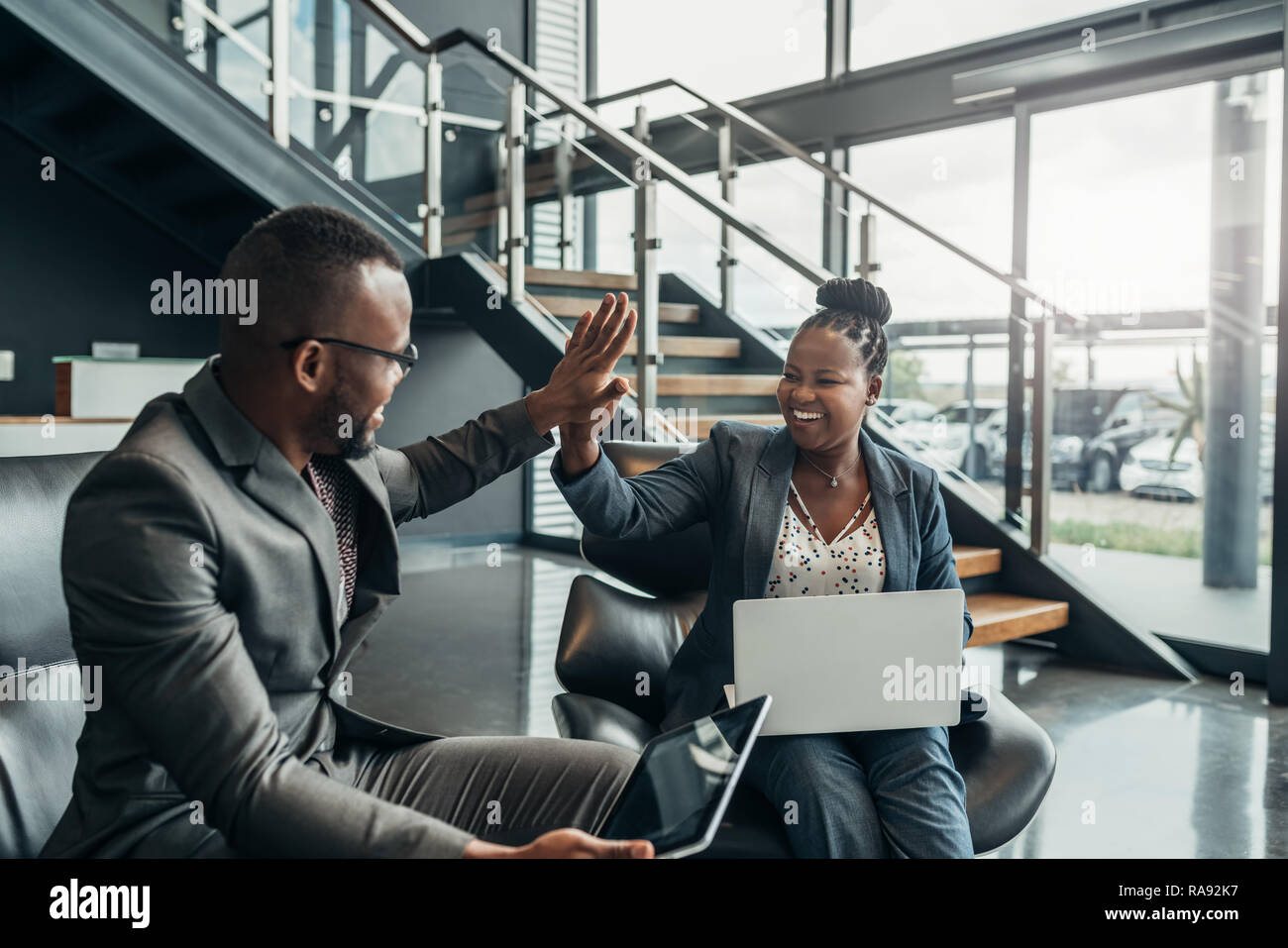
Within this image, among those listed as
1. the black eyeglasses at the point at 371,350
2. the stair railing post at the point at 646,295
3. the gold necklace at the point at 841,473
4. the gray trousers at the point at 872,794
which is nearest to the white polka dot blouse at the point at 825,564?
the gold necklace at the point at 841,473

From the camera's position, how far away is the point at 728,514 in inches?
78.4

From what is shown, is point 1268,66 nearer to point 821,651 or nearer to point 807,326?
point 807,326

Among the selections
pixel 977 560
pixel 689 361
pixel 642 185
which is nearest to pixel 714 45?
pixel 689 361

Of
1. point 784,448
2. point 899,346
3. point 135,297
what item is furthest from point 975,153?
point 135,297

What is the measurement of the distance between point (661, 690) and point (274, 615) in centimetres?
112

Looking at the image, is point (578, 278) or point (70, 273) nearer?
point (578, 278)

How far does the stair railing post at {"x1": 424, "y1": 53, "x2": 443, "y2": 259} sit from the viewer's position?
5.09 metres

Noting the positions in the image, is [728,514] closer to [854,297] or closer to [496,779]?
[854,297]

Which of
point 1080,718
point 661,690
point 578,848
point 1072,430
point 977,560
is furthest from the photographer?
point 1072,430

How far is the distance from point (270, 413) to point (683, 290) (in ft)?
15.5

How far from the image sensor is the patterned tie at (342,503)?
53.9 inches

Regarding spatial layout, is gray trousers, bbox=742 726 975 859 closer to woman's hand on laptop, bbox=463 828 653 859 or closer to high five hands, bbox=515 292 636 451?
high five hands, bbox=515 292 636 451

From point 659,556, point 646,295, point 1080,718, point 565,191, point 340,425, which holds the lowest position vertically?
point 1080,718

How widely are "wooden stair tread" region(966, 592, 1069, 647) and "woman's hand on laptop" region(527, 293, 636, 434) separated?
254 cm
